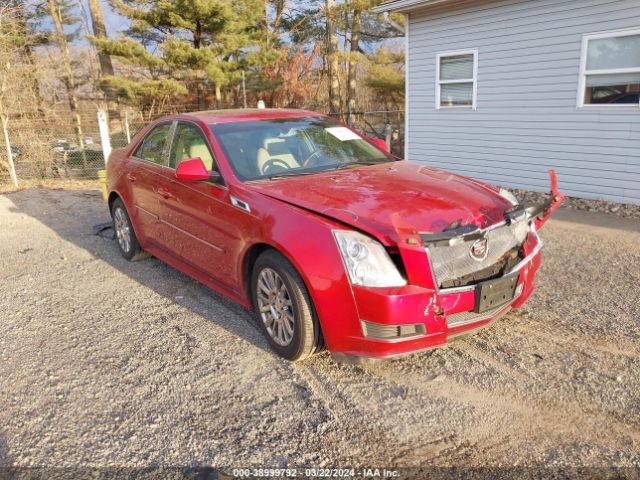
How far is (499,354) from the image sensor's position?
349 centimetres

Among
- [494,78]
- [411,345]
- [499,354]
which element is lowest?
[499,354]


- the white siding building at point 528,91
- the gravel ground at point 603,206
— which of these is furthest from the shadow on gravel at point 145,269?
the white siding building at point 528,91

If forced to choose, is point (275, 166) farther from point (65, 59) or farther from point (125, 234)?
point (65, 59)

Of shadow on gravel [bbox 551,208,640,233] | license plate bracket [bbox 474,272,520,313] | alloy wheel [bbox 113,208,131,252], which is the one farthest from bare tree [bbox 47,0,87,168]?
license plate bracket [bbox 474,272,520,313]

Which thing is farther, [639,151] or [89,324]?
[639,151]

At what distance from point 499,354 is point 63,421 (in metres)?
2.71

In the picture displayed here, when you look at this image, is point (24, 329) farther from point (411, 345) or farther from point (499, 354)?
point (499, 354)

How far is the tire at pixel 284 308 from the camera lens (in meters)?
3.19

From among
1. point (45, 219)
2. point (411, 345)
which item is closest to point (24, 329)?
point (411, 345)

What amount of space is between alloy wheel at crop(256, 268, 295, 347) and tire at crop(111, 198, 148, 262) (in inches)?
100

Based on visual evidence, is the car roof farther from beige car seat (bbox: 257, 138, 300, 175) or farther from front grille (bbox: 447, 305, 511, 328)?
front grille (bbox: 447, 305, 511, 328)

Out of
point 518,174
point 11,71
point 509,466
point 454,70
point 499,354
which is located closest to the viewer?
point 509,466

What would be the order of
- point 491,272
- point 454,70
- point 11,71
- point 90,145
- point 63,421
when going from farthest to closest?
1. point 90,145
2. point 11,71
3. point 454,70
4. point 491,272
5. point 63,421

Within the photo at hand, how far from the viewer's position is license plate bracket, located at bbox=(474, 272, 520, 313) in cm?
307
